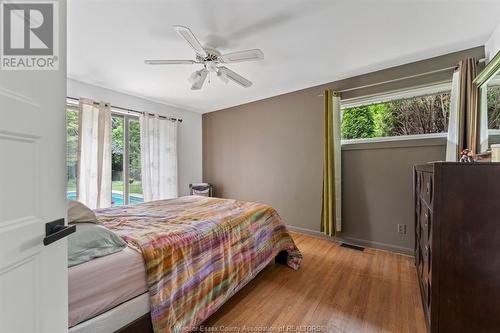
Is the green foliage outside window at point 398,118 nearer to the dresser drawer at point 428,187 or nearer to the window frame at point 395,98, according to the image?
the window frame at point 395,98

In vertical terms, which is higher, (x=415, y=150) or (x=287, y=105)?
(x=287, y=105)

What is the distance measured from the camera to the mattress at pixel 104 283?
1.01m

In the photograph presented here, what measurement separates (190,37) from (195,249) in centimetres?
170

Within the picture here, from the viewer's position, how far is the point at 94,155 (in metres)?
3.24

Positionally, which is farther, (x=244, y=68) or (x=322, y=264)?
(x=244, y=68)

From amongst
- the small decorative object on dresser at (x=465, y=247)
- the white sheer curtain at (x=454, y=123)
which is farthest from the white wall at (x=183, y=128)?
the white sheer curtain at (x=454, y=123)

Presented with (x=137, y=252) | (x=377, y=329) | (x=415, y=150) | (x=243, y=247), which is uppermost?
(x=415, y=150)

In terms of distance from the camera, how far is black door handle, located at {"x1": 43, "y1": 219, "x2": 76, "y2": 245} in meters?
0.69

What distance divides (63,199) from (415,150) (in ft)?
11.1

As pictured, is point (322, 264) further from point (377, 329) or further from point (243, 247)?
point (243, 247)

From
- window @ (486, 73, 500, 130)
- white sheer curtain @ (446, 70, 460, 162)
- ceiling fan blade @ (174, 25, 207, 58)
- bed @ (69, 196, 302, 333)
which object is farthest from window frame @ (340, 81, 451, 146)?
ceiling fan blade @ (174, 25, 207, 58)

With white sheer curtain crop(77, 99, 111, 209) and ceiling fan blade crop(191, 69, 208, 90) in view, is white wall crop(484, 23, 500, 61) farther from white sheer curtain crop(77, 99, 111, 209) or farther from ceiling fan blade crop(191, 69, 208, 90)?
white sheer curtain crop(77, 99, 111, 209)

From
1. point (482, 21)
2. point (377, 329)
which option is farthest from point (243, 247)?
point (482, 21)

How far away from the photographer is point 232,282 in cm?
178
